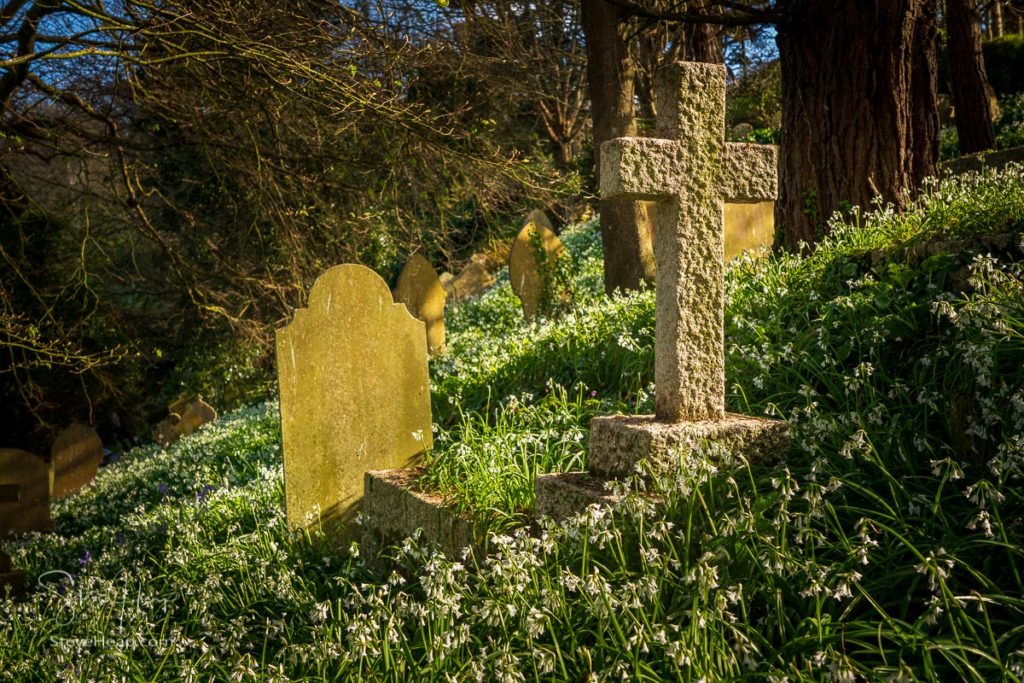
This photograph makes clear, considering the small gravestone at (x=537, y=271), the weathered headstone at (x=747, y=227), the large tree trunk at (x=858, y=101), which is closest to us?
the large tree trunk at (x=858, y=101)

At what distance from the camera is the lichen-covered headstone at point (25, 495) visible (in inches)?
334

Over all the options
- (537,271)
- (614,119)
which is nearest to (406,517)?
(537,271)

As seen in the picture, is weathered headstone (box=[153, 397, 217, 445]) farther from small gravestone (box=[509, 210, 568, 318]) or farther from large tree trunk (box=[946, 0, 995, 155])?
large tree trunk (box=[946, 0, 995, 155])

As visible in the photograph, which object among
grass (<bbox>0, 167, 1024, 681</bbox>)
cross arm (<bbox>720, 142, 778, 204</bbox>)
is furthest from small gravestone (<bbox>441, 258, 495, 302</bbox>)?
cross arm (<bbox>720, 142, 778, 204</bbox>)

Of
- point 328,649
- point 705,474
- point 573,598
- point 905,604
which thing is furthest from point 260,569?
point 905,604

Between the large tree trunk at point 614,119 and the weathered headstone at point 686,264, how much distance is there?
18.6 feet

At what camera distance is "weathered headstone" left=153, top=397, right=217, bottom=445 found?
51.5 ft

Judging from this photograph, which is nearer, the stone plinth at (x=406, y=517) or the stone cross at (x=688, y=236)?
the stone cross at (x=688, y=236)

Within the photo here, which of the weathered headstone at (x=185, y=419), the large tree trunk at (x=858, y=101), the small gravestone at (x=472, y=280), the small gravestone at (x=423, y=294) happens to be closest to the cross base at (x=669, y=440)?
the large tree trunk at (x=858, y=101)

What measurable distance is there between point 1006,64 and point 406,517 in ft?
64.6

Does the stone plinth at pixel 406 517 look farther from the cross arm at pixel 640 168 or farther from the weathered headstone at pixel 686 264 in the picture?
the cross arm at pixel 640 168

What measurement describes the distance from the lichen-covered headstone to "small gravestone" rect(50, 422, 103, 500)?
3817 mm

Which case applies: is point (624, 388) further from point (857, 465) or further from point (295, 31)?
point (295, 31)

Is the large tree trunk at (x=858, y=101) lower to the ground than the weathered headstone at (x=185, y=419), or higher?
higher
